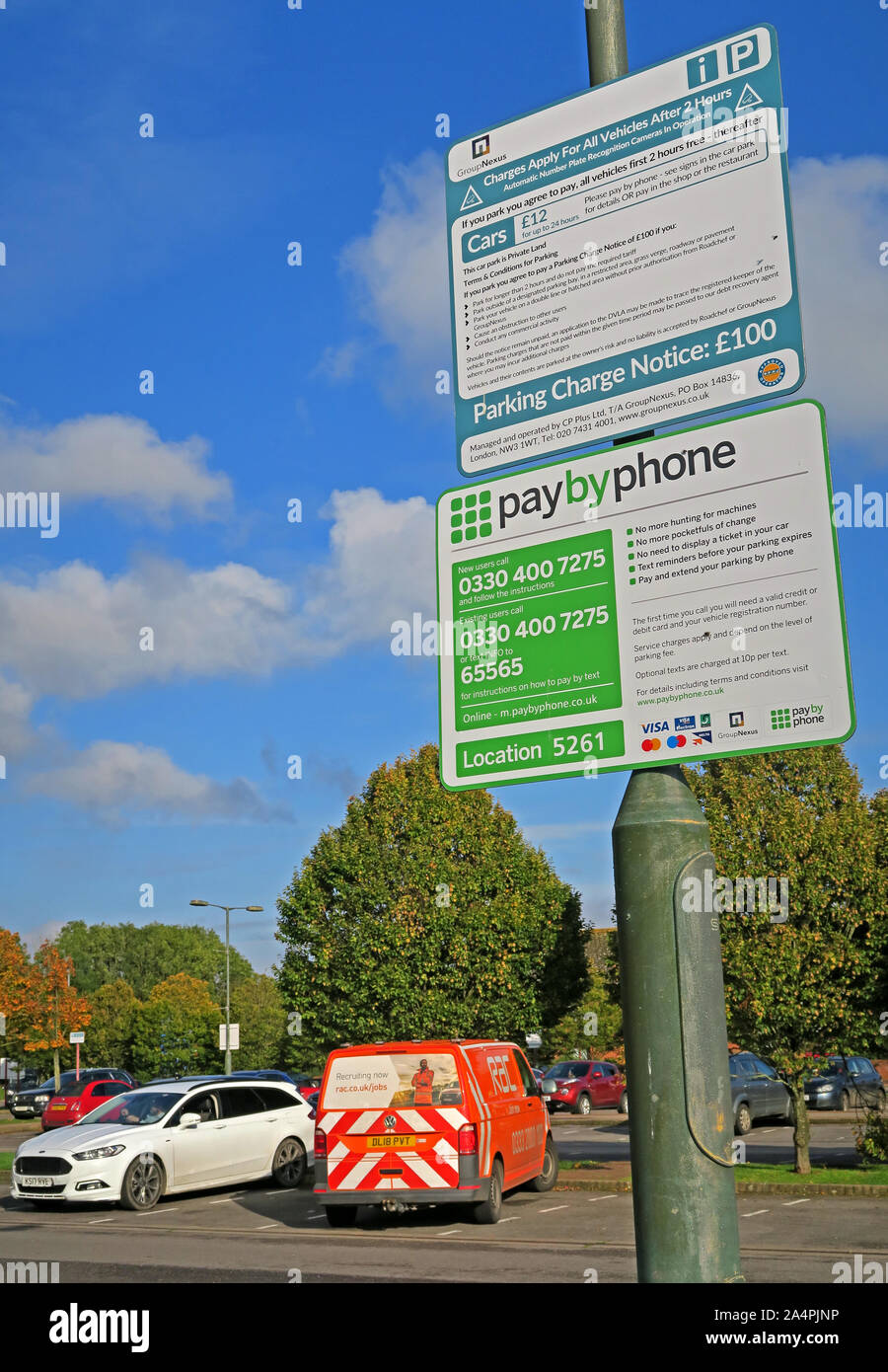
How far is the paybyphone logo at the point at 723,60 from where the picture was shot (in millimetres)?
3502

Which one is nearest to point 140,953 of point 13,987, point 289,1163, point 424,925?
point 13,987

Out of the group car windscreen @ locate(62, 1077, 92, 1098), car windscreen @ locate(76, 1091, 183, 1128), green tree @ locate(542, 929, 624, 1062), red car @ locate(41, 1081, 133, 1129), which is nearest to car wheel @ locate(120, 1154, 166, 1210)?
car windscreen @ locate(76, 1091, 183, 1128)

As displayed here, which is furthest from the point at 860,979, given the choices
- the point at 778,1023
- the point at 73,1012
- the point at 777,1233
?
the point at 73,1012

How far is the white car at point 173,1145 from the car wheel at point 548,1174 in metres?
3.54

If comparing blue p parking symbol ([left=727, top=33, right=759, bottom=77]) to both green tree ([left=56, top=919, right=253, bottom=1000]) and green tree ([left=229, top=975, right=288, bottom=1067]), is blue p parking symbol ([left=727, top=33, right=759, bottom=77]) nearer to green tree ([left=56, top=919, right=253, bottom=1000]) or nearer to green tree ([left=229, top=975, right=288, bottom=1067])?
green tree ([left=229, top=975, right=288, bottom=1067])

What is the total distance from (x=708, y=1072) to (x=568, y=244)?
92.7 inches

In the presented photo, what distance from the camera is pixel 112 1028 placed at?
79.6 meters

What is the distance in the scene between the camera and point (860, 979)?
59.5 ft

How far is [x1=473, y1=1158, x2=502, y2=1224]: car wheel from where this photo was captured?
14.5 meters

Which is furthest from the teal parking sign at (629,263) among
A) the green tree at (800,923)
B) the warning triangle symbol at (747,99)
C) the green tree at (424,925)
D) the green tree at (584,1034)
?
the green tree at (584,1034)

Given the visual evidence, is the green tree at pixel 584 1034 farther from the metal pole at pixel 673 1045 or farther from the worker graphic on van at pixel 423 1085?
the metal pole at pixel 673 1045
